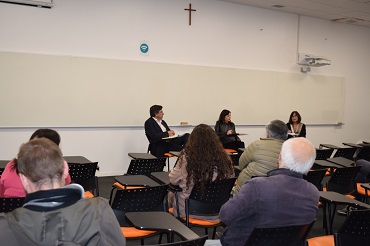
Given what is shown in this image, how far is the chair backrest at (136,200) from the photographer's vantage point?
2994 millimetres

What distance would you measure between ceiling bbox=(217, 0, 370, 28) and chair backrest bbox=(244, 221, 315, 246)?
6585 mm

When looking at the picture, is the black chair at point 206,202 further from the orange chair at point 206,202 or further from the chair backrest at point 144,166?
the chair backrest at point 144,166

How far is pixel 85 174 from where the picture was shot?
12.8 ft

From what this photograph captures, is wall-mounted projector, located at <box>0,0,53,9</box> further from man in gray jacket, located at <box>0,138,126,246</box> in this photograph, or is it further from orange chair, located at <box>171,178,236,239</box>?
man in gray jacket, located at <box>0,138,126,246</box>

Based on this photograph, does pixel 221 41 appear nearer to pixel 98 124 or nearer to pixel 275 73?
pixel 275 73

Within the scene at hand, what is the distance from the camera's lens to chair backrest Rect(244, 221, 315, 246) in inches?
83.5

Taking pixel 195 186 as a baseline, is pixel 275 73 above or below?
above

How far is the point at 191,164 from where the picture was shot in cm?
346

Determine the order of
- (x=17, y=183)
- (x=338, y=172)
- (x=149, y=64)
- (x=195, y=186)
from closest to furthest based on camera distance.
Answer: (x=17, y=183)
(x=195, y=186)
(x=338, y=172)
(x=149, y=64)

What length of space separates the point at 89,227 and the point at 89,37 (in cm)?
Answer: 566

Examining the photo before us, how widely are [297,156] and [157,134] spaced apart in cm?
450

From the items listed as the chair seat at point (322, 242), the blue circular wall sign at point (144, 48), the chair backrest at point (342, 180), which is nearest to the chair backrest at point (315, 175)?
the chair backrest at point (342, 180)

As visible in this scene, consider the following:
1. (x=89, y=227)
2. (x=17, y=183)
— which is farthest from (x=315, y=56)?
(x=89, y=227)

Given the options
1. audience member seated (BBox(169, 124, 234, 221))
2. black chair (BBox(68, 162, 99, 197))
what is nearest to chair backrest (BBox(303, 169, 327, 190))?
audience member seated (BBox(169, 124, 234, 221))
